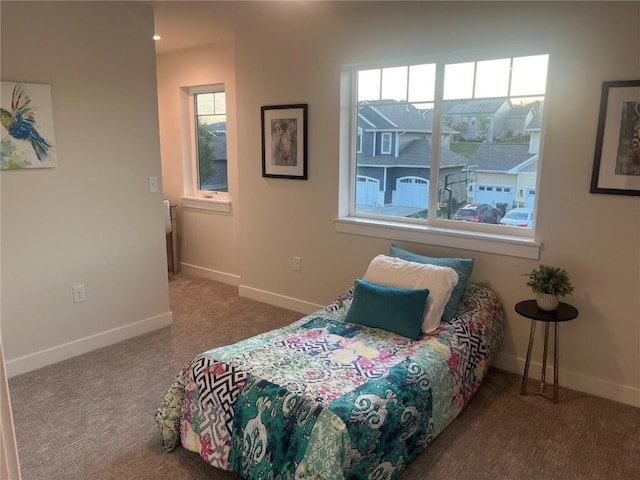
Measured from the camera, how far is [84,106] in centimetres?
316

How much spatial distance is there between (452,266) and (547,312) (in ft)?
1.97

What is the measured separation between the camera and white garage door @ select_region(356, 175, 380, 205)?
3.65 m

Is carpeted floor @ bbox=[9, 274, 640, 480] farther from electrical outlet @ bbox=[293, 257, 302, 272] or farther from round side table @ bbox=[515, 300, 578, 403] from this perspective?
electrical outlet @ bbox=[293, 257, 302, 272]

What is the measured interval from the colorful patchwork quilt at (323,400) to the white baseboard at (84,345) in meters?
1.33

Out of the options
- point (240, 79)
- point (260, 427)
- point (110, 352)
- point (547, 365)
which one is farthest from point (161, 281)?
point (547, 365)

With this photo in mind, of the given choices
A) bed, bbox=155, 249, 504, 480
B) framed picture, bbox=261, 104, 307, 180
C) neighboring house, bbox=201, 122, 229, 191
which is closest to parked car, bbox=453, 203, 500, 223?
bed, bbox=155, 249, 504, 480

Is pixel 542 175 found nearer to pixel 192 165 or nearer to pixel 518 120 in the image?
pixel 518 120

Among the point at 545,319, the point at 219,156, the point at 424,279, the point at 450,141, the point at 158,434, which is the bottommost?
the point at 158,434

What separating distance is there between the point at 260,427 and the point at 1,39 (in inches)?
105

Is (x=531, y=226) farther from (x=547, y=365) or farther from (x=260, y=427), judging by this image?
(x=260, y=427)

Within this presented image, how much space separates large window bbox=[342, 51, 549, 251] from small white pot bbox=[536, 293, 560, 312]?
1.66 ft

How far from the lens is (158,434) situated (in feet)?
7.93

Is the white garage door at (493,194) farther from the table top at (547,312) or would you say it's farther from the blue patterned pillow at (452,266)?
the table top at (547,312)

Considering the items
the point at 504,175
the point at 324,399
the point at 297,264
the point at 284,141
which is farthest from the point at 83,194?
the point at 504,175
